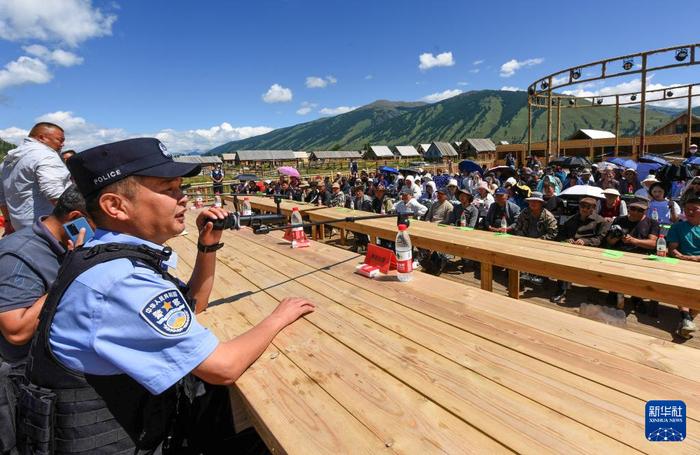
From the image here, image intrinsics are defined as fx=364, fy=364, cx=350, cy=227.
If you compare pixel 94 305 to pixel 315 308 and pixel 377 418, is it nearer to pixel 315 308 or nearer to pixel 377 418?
pixel 377 418

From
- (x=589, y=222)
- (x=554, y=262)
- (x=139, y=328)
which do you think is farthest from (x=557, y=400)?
(x=589, y=222)

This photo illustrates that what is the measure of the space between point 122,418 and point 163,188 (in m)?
0.85

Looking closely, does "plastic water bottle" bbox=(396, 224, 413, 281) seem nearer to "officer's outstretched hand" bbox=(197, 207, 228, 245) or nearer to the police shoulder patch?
"officer's outstretched hand" bbox=(197, 207, 228, 245)

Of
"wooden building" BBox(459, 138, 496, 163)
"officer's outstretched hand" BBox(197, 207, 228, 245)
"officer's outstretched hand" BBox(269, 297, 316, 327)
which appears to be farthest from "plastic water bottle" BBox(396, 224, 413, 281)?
"wooden building" BBox(459, 138, 496, 163)

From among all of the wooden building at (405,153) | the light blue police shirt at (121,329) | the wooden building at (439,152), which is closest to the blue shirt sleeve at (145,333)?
the light blue police shirt at (121,329)

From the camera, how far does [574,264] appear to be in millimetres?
2984

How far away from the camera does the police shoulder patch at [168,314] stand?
1187 millimetres

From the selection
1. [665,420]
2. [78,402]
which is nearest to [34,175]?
[78,402]

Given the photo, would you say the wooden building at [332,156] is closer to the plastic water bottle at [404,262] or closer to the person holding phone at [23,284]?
the plastic water bottle at [404,262]

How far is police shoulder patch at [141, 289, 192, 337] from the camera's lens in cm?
119

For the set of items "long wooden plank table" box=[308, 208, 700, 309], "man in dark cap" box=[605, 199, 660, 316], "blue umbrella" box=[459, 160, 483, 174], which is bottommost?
"man in dark cap" box=[605, 199, 660, 316]

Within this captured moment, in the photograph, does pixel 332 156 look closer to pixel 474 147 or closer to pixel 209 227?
pixel 474 147

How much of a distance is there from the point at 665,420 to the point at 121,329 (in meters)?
1.75

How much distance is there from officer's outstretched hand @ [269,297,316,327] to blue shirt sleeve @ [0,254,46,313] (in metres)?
1.15
